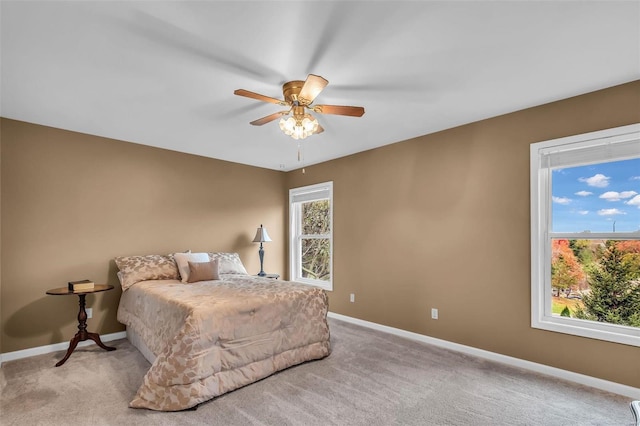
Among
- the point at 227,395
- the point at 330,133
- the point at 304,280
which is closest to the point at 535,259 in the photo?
the point at 330,133

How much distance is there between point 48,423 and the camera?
213 cm

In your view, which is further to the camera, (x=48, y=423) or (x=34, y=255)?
(x=34, y=255)

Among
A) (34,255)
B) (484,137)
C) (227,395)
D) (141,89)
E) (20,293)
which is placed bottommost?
(227,395)

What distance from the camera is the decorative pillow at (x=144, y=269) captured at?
12.0 ft

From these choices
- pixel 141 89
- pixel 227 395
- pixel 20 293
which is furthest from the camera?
pixel 20 293

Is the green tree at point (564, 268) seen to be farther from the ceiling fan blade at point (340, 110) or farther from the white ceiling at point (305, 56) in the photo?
the ceiling fan blade at point (340, 110)

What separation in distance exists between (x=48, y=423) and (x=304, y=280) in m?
3.76

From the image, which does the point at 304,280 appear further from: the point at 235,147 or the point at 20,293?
the point at 20,293

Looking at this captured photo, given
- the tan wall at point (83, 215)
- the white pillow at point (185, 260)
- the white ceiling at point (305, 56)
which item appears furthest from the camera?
the white pillow at point (185, 260)

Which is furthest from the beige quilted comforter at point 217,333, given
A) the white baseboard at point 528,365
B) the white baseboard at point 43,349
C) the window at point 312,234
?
the window at point 312,234

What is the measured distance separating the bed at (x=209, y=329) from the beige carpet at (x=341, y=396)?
0.12 m

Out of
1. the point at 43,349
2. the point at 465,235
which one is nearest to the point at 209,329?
the point at 43,349

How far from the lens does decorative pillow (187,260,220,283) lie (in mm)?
3721

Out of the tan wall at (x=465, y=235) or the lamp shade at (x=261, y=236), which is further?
the lamp shade at (x=261, y=236)
